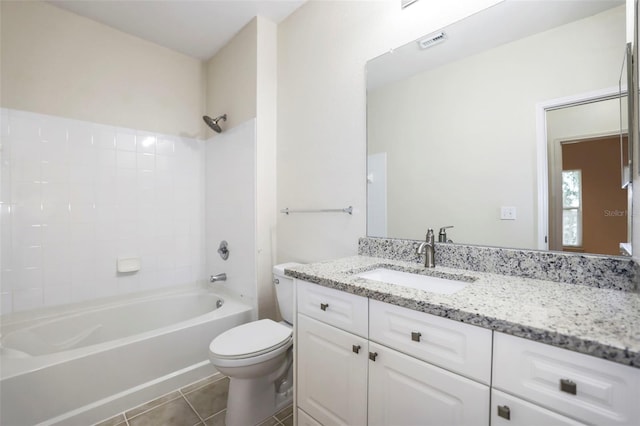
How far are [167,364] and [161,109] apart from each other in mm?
2024

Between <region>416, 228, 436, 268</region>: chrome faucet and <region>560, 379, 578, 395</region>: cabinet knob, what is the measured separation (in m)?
0.69

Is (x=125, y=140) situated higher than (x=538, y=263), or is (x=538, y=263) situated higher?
(x=125, y=140)

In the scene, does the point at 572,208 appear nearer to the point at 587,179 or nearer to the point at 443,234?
the point at 587,179

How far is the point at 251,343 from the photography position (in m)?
1.49

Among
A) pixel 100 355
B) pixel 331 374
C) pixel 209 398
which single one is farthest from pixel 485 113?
pixel 100 355

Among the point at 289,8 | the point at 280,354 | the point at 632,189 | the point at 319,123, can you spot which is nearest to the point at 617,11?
the point at 632,189

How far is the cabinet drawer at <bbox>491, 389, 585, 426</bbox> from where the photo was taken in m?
0.64

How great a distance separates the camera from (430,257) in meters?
1.30

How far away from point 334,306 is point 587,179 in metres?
1.03

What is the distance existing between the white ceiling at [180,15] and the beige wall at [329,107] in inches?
8.9

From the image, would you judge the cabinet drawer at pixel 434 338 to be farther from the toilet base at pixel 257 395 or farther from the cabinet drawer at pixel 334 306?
the toilet base at pixel 257 395

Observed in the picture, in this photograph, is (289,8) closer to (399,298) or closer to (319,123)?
(319,123)

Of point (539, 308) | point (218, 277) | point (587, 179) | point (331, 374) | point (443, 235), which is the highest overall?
point (587, 179)

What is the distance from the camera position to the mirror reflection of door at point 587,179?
97 centimetres
